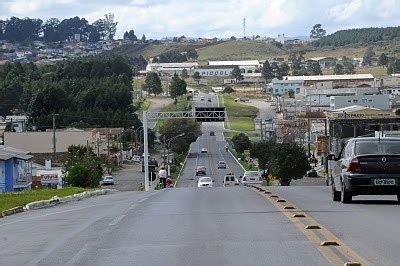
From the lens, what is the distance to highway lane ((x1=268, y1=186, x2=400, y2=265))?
46.3ft

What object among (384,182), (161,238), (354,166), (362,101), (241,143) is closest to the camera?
(161,238)

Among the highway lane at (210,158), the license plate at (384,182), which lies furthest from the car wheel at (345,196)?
the highway lane at (210,158)

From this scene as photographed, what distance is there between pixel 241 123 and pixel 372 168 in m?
140

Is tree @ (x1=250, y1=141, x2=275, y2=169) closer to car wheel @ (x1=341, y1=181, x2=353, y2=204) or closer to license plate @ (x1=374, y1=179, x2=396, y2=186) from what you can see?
car wheel @ (x1=341, y1=181, x2=353, y2=204)

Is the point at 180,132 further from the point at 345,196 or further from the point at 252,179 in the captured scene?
the point at 345,196

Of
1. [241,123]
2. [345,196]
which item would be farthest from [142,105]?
[345,196]

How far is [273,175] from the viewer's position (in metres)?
83.7

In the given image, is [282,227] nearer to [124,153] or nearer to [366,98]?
[124,153]

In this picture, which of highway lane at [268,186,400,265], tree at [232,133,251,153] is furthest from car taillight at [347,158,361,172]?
tree at [232,133,251,153]

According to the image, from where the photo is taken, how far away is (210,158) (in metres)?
124

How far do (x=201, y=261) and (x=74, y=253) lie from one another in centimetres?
238

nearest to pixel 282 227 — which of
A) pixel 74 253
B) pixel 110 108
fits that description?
pixel 74 253

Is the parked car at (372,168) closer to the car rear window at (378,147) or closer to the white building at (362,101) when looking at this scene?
the car rear window at (378,147)

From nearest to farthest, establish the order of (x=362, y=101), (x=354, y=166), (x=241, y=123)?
(x=354, y=166) → (x=362, y=101) → (x=241, y=123)
